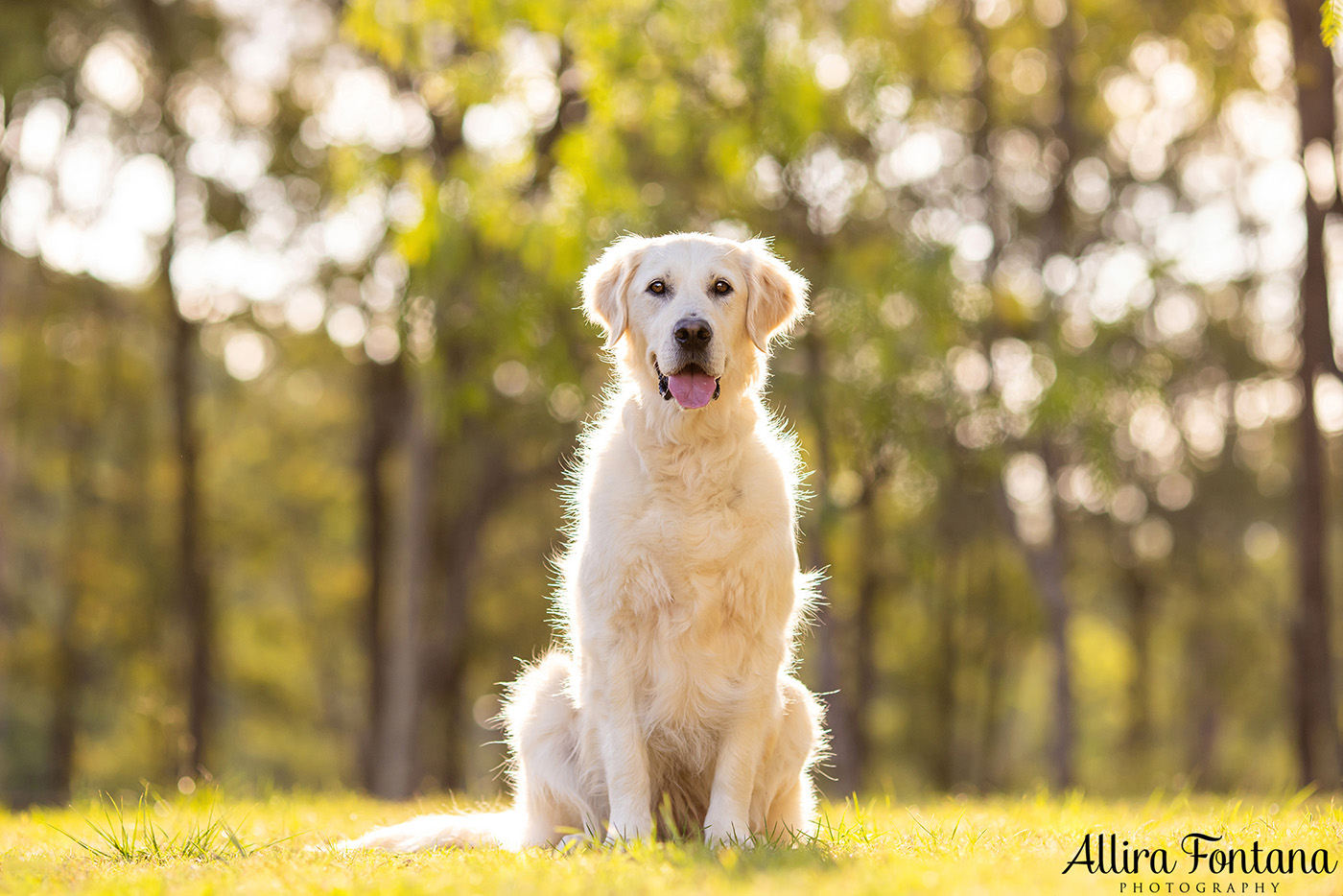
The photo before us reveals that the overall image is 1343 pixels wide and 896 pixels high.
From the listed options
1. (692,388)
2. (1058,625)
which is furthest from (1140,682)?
(692,388)

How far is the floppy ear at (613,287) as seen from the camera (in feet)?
16.3

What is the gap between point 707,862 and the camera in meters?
3.56

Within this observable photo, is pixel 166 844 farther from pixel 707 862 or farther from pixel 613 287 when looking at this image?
pixel 613 287

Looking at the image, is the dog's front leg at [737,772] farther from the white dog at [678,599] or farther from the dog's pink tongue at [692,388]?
the dog's pink tongue at [692,388]

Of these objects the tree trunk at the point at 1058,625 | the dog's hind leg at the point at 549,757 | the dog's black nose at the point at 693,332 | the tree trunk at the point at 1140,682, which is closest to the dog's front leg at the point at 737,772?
the dog's hind leg at the point at 549,757

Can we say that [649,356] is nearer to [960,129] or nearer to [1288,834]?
[1288,834]

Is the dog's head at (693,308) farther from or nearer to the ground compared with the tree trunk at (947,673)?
farther from the ground

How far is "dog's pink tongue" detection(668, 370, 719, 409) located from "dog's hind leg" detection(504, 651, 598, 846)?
1.37m

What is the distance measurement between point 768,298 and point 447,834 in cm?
272

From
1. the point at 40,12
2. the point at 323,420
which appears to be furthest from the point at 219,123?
the point at 323,420

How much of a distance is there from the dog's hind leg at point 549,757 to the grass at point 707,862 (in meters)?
0.45

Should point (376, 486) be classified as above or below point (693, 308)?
below

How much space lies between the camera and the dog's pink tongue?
4.54 metres

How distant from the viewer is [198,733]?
17234 mm
